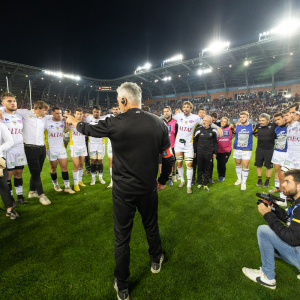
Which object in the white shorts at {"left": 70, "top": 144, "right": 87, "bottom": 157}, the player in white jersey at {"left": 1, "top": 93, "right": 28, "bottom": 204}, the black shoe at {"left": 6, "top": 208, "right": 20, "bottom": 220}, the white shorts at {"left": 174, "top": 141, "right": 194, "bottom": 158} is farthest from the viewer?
the white shorts at {"left": 174, "top": 141, "right": 194, "bottom": 158}

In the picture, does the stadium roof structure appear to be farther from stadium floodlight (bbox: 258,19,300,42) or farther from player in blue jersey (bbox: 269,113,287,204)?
player in blue jersey (bbox: 269,113,287,204)

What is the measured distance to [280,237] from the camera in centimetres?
196

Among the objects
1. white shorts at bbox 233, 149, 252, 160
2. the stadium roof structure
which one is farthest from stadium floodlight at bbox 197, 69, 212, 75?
white shorts at bbox 233, 149, 252, 160

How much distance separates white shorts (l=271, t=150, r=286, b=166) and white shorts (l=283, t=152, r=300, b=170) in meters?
0.37

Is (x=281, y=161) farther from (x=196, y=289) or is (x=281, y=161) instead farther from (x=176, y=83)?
(x=176, y=83)

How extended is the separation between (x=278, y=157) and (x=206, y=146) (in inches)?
82.2

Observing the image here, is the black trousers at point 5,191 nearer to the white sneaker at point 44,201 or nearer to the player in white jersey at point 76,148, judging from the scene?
the white sneaker at point 44,201

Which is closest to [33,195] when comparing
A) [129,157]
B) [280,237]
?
[129,157]

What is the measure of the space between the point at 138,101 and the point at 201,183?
15.3ft

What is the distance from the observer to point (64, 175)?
5.25 meters

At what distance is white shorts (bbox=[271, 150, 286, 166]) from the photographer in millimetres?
5061

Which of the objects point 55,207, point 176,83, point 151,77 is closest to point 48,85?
point 151,77

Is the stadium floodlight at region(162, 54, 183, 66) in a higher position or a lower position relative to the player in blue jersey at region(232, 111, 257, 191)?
higher

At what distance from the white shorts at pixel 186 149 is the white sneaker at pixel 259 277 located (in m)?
3.42
